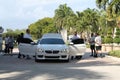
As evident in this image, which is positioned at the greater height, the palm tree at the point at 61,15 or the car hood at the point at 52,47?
the palm tree at the point at 61,15

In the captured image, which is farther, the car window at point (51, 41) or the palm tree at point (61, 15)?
the palm tree at point (61, 15)

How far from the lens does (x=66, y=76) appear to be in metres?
16.4

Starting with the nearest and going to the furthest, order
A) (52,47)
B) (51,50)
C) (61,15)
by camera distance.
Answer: (51,50)
(52,47)
(61,15)

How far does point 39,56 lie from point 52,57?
820mm

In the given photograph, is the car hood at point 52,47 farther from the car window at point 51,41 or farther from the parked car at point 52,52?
the car window at point 51,41

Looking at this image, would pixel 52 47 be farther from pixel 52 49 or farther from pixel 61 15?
pixel 61 15

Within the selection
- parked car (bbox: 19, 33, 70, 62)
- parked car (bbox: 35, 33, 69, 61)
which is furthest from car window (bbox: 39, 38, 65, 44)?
parked car (bbox: 35, 33, 69, 61)

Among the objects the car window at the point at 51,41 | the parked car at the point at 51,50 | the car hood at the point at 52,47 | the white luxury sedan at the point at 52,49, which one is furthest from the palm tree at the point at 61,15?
the car hood at the point at 52,47

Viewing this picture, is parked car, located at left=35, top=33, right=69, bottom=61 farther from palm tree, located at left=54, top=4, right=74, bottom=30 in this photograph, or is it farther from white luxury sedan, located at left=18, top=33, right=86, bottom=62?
palm tree, located at left=54, top=4, right=74, bottom=30

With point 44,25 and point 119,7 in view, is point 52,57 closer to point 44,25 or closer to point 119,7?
point 119,7

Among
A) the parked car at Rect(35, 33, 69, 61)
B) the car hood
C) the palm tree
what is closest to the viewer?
the parked car at Rect(35, 33, 69, 61)

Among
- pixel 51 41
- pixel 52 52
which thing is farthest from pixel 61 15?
pixel 52 52

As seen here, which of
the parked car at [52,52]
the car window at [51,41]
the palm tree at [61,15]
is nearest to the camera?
the parked car at [52,52]

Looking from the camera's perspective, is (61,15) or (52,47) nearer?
(52,47)
